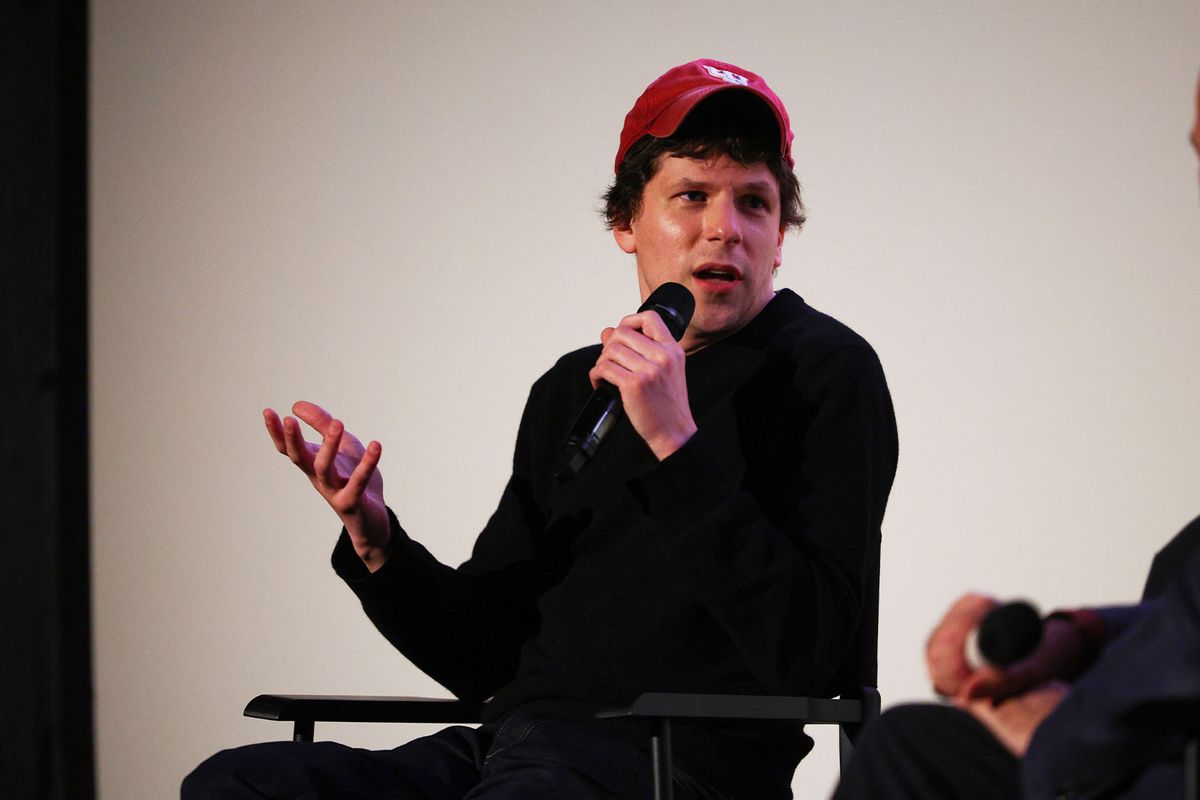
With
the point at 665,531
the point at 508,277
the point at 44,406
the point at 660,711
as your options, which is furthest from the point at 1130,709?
the point at 44,406

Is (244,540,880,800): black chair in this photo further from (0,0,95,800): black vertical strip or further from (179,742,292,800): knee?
(0,0,95,800): black vertical strip

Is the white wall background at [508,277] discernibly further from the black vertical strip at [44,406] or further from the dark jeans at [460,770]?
the dark jeans at [460,770]

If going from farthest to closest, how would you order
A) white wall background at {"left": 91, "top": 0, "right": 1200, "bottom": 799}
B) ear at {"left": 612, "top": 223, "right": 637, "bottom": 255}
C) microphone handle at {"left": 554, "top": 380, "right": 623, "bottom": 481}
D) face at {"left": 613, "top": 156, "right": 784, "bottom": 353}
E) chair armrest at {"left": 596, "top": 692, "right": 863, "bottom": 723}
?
white wall background at {"left": 91, "top": 0, "right": 1200, "bottom": 799} → ear at {"left": 612, "top": 223, "right": 637, "bottom": 255} → face at {"left": 613, "top": 156, "right": 784, "bottom": 353} → microphone handle at {"left": 554, "top": 380, "right": 623, "bottom": 481} → chair armrest at {"left": 596, "top": 692, "right": 863, "bottom": 723}

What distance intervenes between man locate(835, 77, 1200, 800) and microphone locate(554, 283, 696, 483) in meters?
0.44

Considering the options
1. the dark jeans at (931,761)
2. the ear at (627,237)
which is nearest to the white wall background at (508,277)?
the ear at (627,237)

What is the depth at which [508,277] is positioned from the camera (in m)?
2.61

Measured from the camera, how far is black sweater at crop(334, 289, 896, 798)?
1262mm

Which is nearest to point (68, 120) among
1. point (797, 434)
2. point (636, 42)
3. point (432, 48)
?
point (432, 48)

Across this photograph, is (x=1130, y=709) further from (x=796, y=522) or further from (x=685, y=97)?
(x=685, y=97)

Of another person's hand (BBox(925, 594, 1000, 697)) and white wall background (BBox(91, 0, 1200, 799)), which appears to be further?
white wall background (BBox(91, 0, 1200, 799))

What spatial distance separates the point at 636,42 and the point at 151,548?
1591 mm

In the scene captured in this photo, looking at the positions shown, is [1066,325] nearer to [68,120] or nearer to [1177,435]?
[1177,435]

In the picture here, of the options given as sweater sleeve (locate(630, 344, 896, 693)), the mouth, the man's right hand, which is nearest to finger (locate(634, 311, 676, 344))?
sweater sleeve (locate(630, 344, 896, 693))

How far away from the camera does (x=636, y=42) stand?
2574 millimetres
